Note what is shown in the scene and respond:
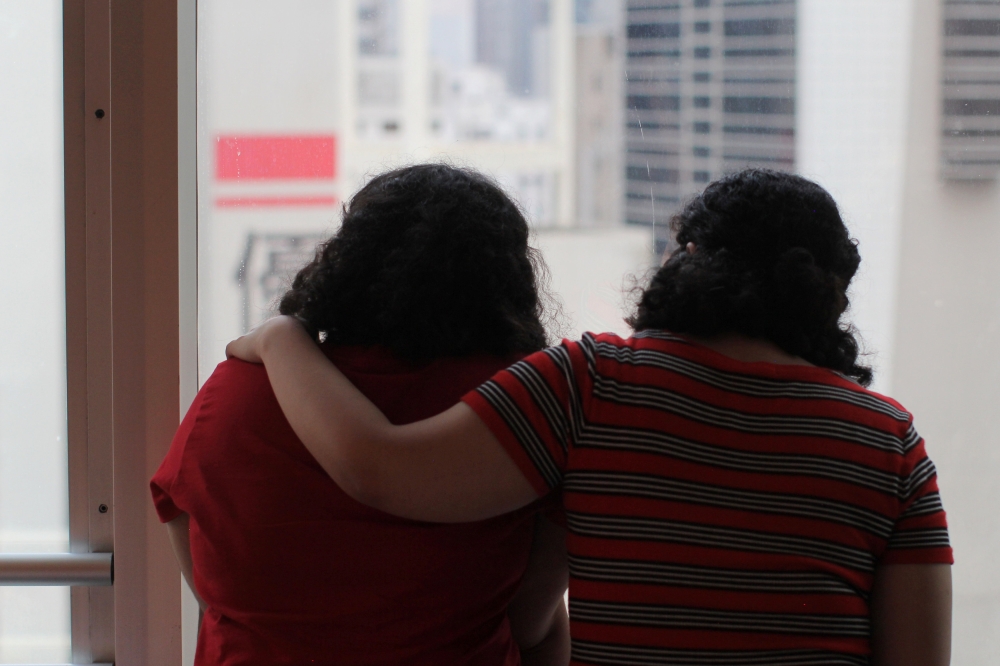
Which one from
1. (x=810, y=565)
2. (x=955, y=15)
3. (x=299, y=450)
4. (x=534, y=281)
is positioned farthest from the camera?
(x=955, y=15)

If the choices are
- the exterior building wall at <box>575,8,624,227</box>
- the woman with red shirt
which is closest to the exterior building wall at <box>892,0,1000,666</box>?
Result: the exterior building wall at <box>575,8,624,227</box>

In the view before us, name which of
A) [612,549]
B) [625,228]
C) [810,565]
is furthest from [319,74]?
[810,565]

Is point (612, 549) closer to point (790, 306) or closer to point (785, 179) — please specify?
point (790, 306)

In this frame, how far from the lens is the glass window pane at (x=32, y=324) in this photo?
136 cm

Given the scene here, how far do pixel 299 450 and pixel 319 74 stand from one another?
0.80m

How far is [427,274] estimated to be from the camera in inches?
36.0

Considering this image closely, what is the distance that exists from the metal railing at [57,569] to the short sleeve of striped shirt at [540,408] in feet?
2.93

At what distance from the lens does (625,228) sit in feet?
4.75

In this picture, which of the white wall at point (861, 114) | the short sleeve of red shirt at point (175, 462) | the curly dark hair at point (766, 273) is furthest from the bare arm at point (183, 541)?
the white wall at point (861, 114)

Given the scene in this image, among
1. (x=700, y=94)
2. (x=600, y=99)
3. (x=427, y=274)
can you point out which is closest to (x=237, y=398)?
(x=427, y=274)

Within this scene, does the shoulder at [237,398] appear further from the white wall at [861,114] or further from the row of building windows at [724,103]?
the white wall at [861,114]

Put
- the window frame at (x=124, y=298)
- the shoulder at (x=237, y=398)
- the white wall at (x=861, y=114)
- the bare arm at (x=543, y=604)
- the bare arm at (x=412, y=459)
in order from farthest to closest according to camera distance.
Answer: the white wall at (x=861, y=114) < the window frame at (x=124, y=298) < the bare arm at (x=543, y=604) < the shoulder at (x=237, y=398) < the bare arm at (x=412, y=459)

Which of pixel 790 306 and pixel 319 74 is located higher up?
pixel 319 74

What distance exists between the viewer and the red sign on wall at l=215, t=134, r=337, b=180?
1.43 metres
